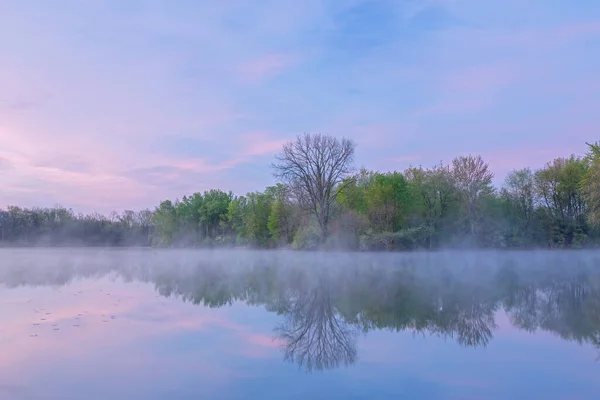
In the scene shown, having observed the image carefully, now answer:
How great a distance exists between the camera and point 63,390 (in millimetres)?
6379

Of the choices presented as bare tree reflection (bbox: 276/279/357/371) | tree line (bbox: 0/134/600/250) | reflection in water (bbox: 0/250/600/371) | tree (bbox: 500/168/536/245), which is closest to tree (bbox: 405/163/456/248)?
tree line (bbox: 0/134/600/250)

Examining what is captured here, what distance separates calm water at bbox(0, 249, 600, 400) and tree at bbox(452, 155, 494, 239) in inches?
1258

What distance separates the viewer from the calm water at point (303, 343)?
257 inches

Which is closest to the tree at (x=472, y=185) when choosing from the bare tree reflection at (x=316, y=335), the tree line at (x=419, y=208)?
the tree line at (x=419, y=208)

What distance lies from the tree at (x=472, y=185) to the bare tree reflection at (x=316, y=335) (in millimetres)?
37442

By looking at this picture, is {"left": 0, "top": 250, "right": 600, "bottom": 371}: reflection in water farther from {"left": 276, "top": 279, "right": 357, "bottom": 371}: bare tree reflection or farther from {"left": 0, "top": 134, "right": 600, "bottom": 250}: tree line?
{"left": 0, "top": 134, "right": 600, "bottom": 250}: tree line

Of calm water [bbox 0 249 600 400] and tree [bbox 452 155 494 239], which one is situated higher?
tree [bbox 452 155 494 239]

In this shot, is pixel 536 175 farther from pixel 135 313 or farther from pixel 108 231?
pixel 108 231

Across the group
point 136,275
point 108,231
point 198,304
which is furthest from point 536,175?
point 108,231

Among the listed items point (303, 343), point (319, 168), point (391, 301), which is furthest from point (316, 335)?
point (319, 168)

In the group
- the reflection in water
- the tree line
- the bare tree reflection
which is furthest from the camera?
the tree line

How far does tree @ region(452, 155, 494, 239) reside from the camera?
159ft

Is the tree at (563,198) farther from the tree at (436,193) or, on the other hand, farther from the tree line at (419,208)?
the tree at (436,193)

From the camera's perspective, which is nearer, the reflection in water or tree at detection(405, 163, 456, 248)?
the reflection in water
